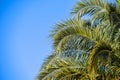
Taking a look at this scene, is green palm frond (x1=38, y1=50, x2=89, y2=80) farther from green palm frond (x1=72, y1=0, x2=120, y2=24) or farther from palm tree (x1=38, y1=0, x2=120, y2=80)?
green palm frond (x1=72, y1=0, x2=120, y2=24)

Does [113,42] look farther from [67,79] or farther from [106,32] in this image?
[67,79]

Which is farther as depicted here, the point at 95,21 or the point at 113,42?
the point at 95,21

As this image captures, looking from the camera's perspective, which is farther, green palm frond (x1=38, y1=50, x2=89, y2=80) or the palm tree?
green palm frond (x1=38, y1=50, x2=89, y2=80)

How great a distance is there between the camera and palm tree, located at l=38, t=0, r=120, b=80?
45.6ft

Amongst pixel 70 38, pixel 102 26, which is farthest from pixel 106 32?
pixel 70 38

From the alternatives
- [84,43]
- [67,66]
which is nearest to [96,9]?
[84,43]

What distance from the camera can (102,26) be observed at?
14.6 m

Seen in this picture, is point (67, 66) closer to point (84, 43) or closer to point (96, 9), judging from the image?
point (84, 43)

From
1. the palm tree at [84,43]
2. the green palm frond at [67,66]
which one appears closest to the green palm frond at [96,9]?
the palm tree at [84,43]

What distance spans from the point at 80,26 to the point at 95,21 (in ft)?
2.98

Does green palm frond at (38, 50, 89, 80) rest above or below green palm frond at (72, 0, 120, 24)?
below

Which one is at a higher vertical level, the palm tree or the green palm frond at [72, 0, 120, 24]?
the green palm frond at [72, 0, 120, 24]

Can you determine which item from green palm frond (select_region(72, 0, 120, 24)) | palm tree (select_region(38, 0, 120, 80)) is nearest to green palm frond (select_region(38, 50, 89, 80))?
palm tree (select_region(38, 0, 120, 80))

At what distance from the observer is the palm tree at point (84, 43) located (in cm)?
1389
